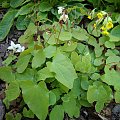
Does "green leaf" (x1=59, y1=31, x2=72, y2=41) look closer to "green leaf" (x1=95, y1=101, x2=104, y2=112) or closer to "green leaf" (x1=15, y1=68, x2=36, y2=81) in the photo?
"green leaf" (x1=15, y1=68, x2=36, y2=81)

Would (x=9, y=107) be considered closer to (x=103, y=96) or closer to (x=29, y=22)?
(x=103, y=96)

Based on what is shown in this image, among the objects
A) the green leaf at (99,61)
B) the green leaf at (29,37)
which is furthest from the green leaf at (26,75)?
the green leaf at (99,61)

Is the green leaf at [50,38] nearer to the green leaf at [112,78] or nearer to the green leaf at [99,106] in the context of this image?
the green leaf at [112,78]

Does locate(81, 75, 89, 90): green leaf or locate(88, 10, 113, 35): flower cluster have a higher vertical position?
locate(88, 10, 113, 35): flower cluster

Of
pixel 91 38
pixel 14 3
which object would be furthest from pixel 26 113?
pixel 14 3

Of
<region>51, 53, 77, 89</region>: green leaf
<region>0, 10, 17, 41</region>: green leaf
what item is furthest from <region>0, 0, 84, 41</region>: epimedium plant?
<region>51, 53, 77, 89</region>: green leaf
